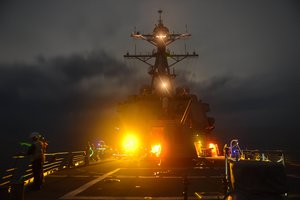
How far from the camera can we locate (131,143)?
37.3 meters

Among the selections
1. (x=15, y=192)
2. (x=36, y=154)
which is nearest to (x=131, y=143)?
(x=36, y=154)

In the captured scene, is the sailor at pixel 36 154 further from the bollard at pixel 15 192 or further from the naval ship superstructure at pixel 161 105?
the naval ship superstructure at pixel 161 105

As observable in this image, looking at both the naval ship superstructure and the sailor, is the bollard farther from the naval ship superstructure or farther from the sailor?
the naval ship superstructure

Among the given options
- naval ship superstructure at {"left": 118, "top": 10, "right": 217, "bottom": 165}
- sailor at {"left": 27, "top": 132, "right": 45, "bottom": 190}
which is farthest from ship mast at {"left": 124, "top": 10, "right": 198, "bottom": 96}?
sailor at {"left": 27, "top": 132, "right": 45, "bottom": 190}

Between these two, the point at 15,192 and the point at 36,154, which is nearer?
the point at 15,192

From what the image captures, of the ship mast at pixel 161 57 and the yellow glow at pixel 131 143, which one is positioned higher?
the ship mast at pixel 161 57

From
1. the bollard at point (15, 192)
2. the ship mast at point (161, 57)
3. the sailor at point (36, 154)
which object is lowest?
the bollard at point (15, 192)

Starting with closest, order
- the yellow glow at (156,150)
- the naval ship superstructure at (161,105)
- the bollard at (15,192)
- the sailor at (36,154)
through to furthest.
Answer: the bollard at (15,192), the sailor at (36,154), the yellow glow at (156,150), the naval ship superstructure at (161,105)

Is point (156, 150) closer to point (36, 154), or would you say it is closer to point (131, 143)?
point (131, 143)

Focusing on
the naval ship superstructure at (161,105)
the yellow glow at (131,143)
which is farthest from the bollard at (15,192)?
the yellow glow at (131,143)

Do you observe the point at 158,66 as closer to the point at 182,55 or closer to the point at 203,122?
the point at 182,55

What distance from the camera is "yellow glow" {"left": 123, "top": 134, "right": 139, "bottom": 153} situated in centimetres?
3700

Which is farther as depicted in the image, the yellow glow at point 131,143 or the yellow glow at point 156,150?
the yellow glow at point 131,143

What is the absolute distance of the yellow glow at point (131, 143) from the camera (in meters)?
37.0
